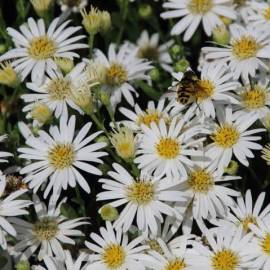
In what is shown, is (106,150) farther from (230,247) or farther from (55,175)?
(230,247)

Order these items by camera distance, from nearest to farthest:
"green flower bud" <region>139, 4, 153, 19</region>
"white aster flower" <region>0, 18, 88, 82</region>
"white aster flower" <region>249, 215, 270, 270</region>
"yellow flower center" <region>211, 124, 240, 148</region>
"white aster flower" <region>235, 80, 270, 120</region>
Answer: "white aster flower" <region>249, 215, 270, 270</region>
"yellow flower center" <region>211, 124, 240, 148</region>
"white aster flower" <region>235, 80, 270, 120</region>
"white aster flower" <region>0, 18, 88, 82</region>
"green flower bud" <region>139, 4, 153, 19</region>

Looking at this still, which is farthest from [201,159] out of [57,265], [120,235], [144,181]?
[57,265]

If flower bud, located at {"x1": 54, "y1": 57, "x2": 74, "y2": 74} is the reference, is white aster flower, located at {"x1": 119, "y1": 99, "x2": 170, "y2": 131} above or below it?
below

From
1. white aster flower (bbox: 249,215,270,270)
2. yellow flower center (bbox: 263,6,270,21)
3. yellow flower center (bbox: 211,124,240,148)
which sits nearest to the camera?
white aster flower (bbox: 249,215,270,270)

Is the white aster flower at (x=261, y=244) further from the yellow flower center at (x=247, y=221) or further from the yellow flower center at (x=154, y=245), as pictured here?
the yellow flower center at (x=154, y=245)

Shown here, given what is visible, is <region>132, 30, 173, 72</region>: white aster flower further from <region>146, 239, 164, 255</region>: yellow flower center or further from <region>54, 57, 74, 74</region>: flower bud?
<region>146, 239, 164, 255</region>: yellow flower center

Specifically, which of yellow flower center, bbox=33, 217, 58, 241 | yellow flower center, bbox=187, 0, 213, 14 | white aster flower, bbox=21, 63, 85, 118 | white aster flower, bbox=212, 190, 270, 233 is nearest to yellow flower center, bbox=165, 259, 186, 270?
white aster flower, bbox=212, 190, 270, 233

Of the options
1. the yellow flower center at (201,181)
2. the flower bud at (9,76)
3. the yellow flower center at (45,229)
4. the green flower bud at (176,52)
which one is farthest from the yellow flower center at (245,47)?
the yellow flower center at (45,229)
